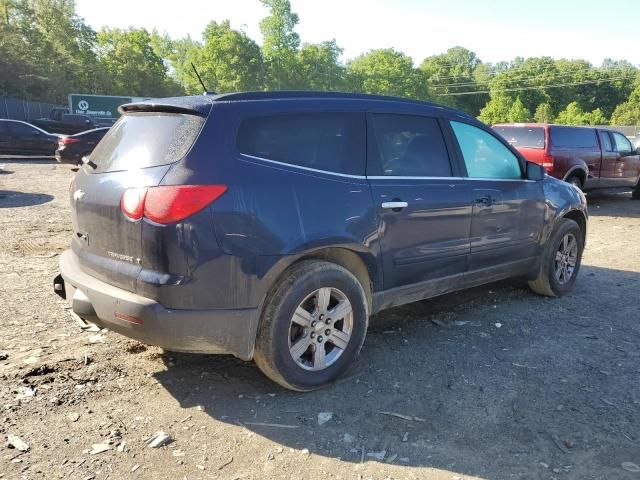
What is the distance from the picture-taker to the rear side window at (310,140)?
3293mm

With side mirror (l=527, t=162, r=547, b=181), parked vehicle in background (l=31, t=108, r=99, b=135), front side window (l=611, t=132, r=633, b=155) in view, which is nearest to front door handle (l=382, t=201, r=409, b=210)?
side mirror (l=527, t=162, r=547, b=181)

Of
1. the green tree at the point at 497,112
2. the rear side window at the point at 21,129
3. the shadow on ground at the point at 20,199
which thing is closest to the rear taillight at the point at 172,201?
the shadow on ground at the point at 20,199

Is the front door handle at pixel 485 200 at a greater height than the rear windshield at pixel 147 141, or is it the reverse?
the rear windshield at pixel 147 141

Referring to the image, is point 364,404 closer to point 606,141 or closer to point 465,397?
point 465,397

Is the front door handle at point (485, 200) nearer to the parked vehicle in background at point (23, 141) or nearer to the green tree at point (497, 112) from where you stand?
the parked vehicle in background at point (23, 141)

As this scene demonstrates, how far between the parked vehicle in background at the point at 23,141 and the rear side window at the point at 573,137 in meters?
18.0

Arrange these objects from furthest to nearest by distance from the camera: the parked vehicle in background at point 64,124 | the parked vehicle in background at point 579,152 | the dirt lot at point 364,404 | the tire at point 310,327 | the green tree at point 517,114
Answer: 1. the green tree at point 517,114
2. the parked vehicle in background at point 64,124
3. the parked vehicle in background at point 579,152
4. the tire at point 310,327
5. the dirt lot at point 364,404

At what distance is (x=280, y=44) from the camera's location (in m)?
65.4

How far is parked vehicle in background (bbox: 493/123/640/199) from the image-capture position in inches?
444

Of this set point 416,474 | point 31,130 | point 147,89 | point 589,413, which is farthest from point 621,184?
point 147,89

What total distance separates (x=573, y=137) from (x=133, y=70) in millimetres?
58222

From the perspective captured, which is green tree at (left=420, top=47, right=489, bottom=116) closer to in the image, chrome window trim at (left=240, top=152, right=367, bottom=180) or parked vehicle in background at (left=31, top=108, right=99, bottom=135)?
parked vehicle in background at (left=31, top=108, right=99, bottom=135)

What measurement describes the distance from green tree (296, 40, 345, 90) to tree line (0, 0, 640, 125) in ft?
0.40

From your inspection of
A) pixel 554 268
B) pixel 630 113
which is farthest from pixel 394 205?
pixel 630 113
